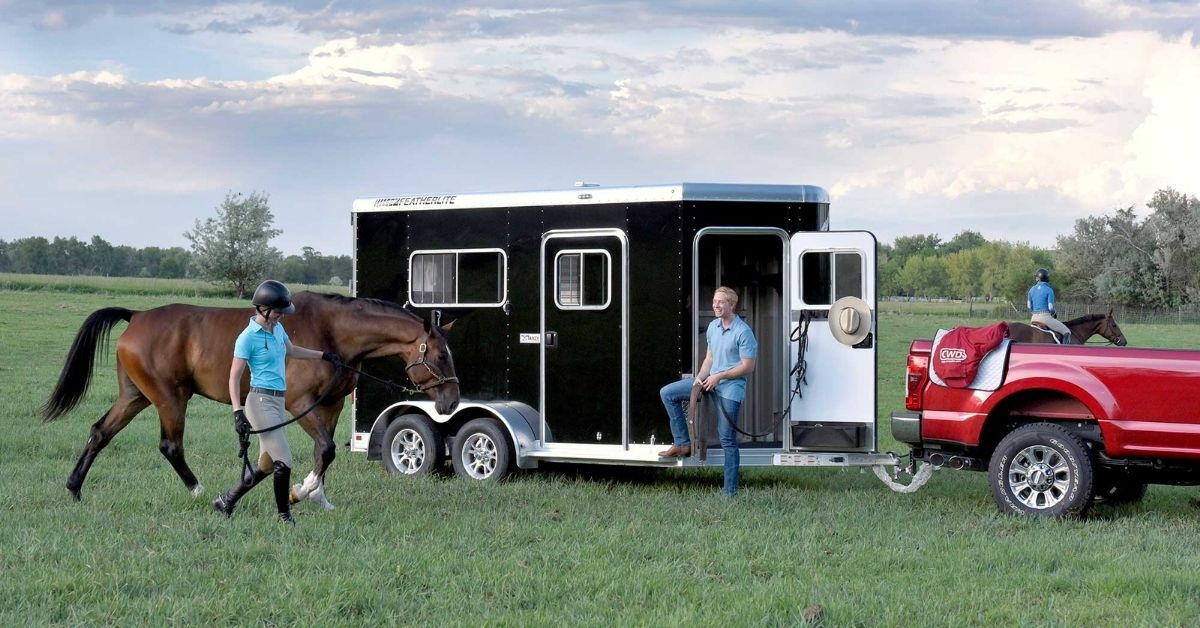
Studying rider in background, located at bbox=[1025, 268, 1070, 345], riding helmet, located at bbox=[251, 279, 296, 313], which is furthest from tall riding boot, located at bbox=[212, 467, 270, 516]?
rider in background, located at bbox=[1025, 268, 1070, 345]

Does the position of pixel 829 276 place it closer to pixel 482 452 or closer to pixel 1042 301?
pixel 482 452

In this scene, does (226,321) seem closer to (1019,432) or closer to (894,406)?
(1019,432)

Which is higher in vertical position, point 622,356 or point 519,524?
point 622,356

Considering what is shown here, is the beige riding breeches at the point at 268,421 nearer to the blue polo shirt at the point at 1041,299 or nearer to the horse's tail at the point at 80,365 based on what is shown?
the horse's tail at the point at 80,365

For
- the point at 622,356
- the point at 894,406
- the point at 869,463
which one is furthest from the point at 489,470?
the point at 894,406

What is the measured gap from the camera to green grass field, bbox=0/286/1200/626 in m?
6.89

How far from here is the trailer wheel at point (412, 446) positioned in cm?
1258

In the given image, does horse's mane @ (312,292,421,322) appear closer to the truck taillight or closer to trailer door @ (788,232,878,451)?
trailer door @ (788,232,878,451)

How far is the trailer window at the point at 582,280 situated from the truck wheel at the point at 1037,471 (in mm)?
3641

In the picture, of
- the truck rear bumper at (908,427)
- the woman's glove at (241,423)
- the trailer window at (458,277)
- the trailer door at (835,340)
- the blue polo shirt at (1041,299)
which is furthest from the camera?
the blue polo shirt at (1041,299)

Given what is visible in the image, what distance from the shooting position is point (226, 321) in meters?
10.9

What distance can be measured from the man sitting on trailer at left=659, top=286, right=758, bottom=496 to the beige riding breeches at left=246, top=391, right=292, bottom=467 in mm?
3453

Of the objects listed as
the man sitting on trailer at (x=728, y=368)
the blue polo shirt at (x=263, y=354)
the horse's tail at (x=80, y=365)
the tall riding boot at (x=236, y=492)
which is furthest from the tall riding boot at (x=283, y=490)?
the man sitting on trailer at (x=728, y=368)

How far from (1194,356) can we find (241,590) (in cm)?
697
